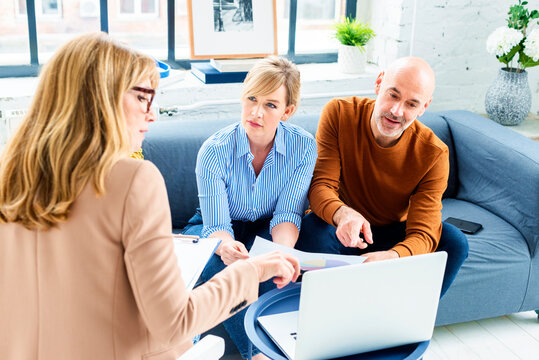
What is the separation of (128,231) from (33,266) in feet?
0.61

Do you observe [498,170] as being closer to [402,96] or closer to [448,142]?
[448,142]

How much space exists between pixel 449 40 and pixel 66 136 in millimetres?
2684

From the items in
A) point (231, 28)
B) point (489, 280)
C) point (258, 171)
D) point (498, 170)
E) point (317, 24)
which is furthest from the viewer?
point (317, 24)

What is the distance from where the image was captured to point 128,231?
0.98m

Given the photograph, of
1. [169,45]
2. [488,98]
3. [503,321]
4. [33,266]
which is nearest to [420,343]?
[33,266]

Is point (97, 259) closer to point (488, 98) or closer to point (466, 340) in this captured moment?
point (466, 340)

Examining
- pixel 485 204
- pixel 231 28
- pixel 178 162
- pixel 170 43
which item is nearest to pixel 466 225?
pixel 485 204

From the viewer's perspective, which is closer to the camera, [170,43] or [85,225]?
[85,225]

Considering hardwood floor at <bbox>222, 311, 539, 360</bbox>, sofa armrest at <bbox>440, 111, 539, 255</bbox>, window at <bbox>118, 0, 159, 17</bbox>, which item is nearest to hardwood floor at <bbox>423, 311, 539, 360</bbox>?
hardwood floor at <bbox>222, 311, 539, 360</bbox>

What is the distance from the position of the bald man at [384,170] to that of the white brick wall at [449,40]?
1117mm

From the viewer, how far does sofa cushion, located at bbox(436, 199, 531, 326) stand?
2.26 m

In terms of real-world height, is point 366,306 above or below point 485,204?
above

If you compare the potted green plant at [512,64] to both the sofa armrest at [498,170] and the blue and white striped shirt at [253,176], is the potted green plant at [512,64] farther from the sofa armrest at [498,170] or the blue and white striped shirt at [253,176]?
the blue and white striped shirt at [253,176]

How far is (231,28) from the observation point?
9.12 feet
